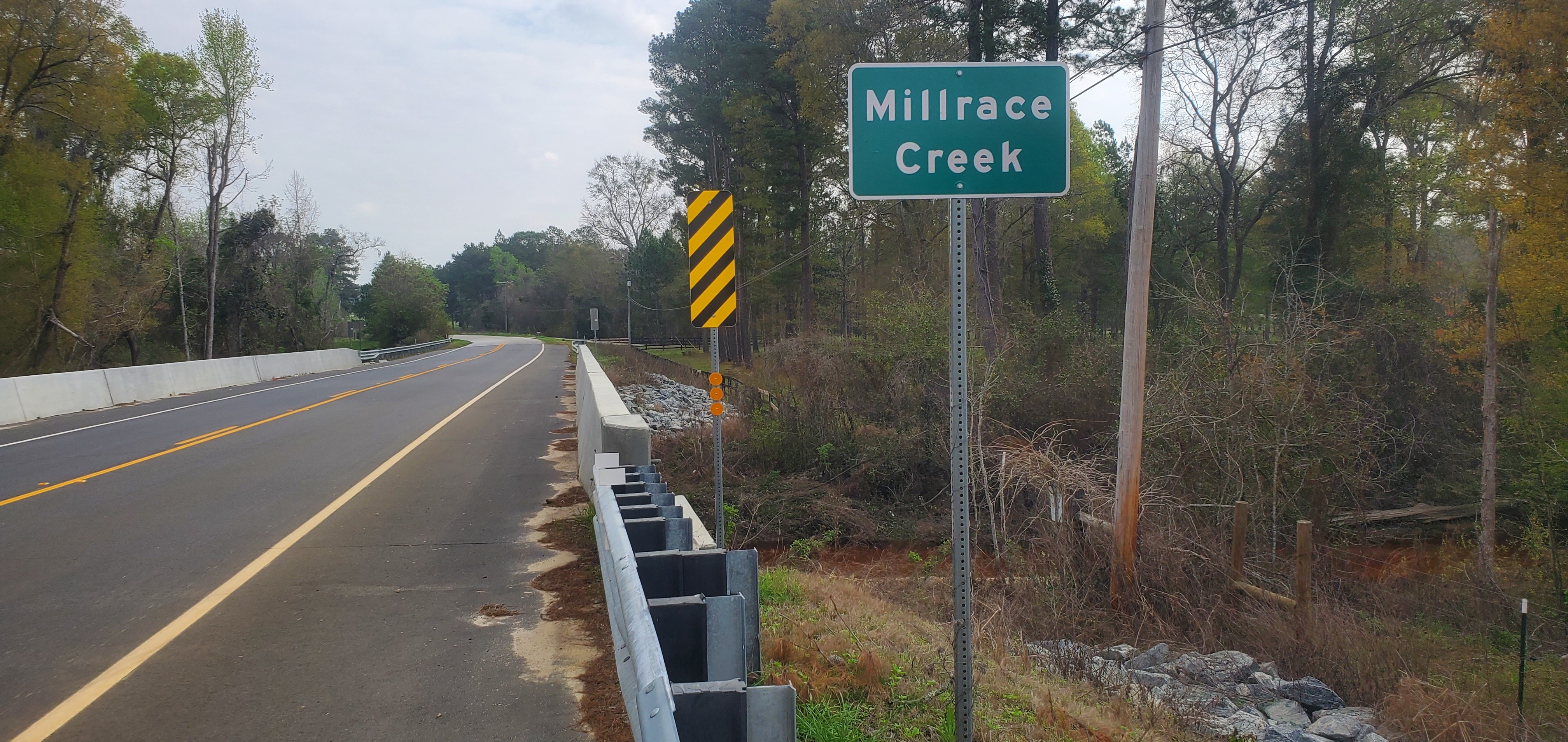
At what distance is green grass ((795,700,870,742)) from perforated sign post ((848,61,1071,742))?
3.25ft

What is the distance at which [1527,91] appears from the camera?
14.0 metres

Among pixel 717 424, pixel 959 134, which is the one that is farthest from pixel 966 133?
pixel 717 424

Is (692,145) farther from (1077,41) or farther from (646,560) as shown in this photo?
(646,560)

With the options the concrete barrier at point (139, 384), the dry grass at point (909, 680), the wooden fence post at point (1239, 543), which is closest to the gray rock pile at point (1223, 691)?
the dry grass at point (909, 680)

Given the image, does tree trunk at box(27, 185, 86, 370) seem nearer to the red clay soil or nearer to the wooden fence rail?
the red clay soil

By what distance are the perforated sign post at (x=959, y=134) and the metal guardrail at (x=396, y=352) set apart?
153ft

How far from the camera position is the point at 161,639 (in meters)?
5.14

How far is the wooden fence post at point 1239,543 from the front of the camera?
9430 millimetres

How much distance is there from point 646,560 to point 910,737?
5.00ft

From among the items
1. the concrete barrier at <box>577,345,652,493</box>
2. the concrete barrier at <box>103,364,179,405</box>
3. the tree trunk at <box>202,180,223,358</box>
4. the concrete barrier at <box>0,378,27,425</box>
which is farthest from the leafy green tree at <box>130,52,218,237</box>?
the concrete barrier at <box>577,345,652,493</box>

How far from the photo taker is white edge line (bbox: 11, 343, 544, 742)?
13.3 feet

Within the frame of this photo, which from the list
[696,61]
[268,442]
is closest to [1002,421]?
[268,442]

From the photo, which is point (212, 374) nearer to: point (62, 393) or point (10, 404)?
point (62, 393)

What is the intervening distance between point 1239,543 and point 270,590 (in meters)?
9.14
